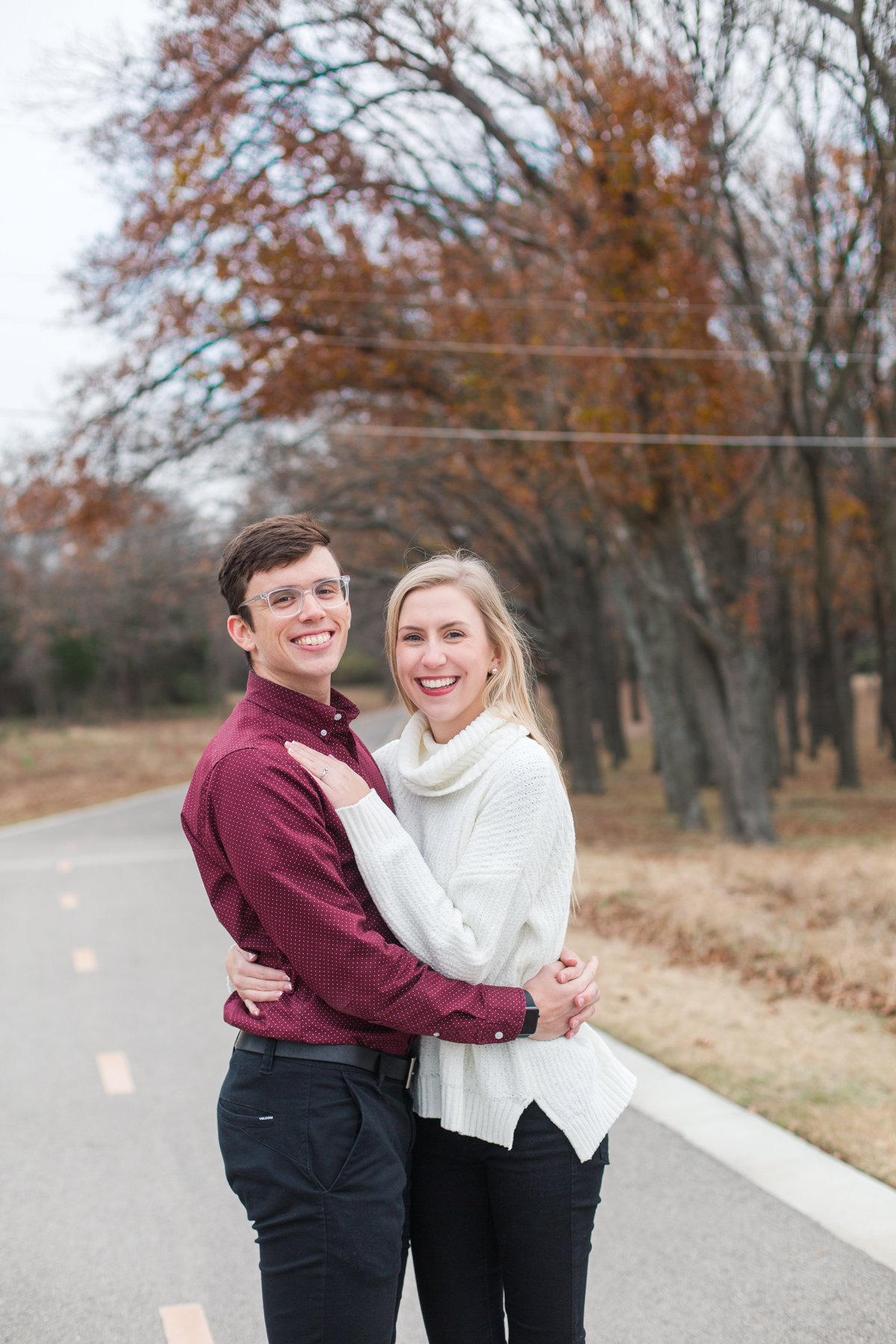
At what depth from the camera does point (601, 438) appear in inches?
505

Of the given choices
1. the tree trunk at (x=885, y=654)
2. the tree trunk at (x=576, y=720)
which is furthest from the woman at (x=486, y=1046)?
the tree trunk at (x=885, y=654)

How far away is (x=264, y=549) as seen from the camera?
2.26 metres

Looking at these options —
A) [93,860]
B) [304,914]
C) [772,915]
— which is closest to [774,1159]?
[304,914]

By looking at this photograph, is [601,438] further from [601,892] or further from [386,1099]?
[386,1099]

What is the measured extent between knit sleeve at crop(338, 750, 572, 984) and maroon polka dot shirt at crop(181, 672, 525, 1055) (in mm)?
52

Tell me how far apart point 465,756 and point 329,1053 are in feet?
2.05

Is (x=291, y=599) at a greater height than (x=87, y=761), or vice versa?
(x=291, y=599)

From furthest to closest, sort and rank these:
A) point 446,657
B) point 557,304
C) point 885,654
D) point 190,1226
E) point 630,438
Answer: point 885,654, point 557,304, point 630,438, point 190,1226, point 446,657

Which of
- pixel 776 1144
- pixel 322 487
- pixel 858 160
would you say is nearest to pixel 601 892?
pixel 776 1144

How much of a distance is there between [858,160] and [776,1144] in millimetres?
11522

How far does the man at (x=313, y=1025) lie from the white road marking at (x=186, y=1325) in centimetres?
142

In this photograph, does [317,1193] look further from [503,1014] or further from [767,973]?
[767,973]

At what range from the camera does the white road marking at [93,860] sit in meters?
12.8

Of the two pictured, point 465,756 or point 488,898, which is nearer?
point 488,898
